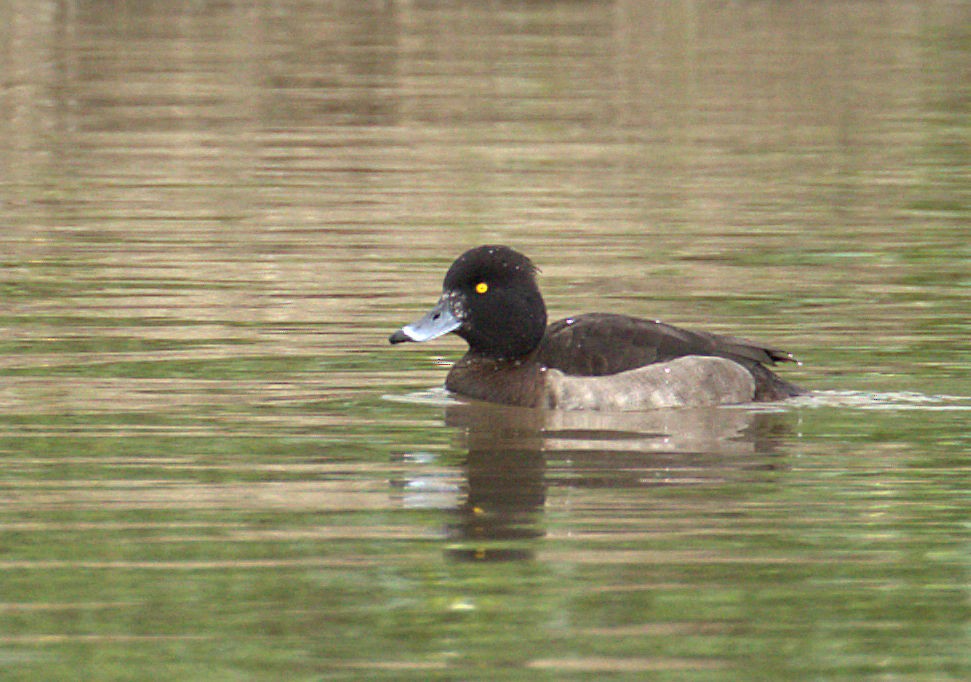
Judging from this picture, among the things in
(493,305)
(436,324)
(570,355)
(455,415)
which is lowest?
(455,415)

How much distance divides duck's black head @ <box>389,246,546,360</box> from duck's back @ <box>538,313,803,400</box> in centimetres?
23

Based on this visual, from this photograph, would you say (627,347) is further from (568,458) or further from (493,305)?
(568,458)

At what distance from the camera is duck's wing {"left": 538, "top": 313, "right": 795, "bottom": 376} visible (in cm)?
1284

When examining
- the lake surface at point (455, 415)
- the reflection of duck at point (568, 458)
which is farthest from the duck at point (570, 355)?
the lake surface at point (455, 415)

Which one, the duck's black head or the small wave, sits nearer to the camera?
the small wave

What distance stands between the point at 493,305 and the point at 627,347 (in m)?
0.86

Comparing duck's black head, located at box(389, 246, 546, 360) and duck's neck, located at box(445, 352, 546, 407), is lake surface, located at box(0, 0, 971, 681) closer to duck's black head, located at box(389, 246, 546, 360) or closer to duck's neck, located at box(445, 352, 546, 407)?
duck's neck, located at box(445, 352, 546, 407)

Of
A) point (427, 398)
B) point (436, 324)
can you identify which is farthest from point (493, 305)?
point (427, 398)

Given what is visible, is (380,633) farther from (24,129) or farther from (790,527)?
(24,129)

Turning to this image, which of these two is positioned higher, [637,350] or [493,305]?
[493,305]

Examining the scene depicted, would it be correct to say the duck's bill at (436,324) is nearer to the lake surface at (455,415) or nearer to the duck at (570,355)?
the duck at (570,355)

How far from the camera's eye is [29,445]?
36.9 ft

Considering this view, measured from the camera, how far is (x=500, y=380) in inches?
Result: 513

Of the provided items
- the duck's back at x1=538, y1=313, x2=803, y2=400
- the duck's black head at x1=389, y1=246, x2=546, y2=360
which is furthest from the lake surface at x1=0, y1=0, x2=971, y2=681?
the duck's black head at x1=389, y1=246, x2=546, y2=360
